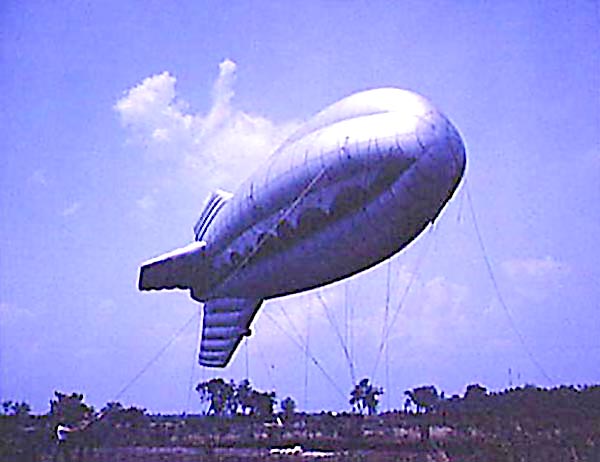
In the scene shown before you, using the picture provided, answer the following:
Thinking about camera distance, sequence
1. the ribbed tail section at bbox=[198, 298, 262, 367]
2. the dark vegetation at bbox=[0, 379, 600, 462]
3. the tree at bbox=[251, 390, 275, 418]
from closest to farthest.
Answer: the dark vegetation at bbox=[0, 379, 600, 462] → the ribbed tail section at bbox=[198, 298, 262, 367] → the tree at bbox=[251, 390, 275, 418]

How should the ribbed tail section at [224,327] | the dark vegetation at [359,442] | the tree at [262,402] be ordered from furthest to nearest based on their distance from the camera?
the tree at [262,402] < the ribbed tail section at [224,327] < the dark vegetation at [359,442]

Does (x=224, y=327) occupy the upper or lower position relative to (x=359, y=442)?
upper

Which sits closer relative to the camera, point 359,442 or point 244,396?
point 359,442

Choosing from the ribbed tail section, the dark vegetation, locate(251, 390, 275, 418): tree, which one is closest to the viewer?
the dark vegetation

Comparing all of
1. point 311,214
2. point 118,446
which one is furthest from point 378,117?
point 118,446

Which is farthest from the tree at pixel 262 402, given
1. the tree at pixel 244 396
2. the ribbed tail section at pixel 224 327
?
the ribbed tail section at pixel 224 327

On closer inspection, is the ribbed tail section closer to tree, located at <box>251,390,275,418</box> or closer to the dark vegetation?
the dark vegetation

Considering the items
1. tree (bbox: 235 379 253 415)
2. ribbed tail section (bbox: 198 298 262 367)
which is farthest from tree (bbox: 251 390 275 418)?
ribbed tail section (bbox: 198 298 262 367)

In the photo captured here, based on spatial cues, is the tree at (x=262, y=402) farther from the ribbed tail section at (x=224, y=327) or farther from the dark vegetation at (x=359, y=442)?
the ribbed tail section at (x=224, y=327)

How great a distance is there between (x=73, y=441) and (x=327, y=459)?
810 centimetres

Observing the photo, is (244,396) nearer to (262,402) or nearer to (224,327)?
(262,402)

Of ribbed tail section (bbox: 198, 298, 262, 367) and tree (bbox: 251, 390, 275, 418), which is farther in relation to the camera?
tree (bbox: 251, 390, 275, 418)

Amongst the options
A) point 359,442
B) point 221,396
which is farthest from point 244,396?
point 359,442

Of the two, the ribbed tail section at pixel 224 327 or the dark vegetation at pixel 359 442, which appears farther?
the ribbed tail section at pixel 224 327
